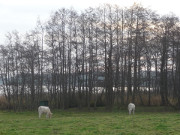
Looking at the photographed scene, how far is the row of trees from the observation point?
47.8 meters

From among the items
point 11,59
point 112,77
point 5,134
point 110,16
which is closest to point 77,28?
point 110,16

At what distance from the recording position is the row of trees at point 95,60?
47781 millimetres

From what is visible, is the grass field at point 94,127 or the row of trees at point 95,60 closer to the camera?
the grass field at point 94,127

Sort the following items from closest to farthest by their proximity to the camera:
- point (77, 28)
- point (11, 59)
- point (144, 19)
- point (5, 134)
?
point (5, 134), point (144, 19), point (77, 28), point (11, 59)

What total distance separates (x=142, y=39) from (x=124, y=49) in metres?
3.37

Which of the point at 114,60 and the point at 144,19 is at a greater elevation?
the point at 144,19

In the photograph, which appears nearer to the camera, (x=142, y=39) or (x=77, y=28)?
(x=142, y=39)

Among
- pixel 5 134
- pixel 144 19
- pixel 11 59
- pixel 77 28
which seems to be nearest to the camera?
pixel 5 134

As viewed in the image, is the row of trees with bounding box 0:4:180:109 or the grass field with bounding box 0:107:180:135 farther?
the row of trees with bounding box 0:4:180:109

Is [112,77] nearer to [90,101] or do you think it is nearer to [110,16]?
[90,101]

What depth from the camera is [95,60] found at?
51.0m

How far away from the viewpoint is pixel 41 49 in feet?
180

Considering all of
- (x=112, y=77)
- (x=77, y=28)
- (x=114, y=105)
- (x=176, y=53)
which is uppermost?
(x=77, y=28)

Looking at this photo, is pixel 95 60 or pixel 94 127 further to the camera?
pixel 95 60
